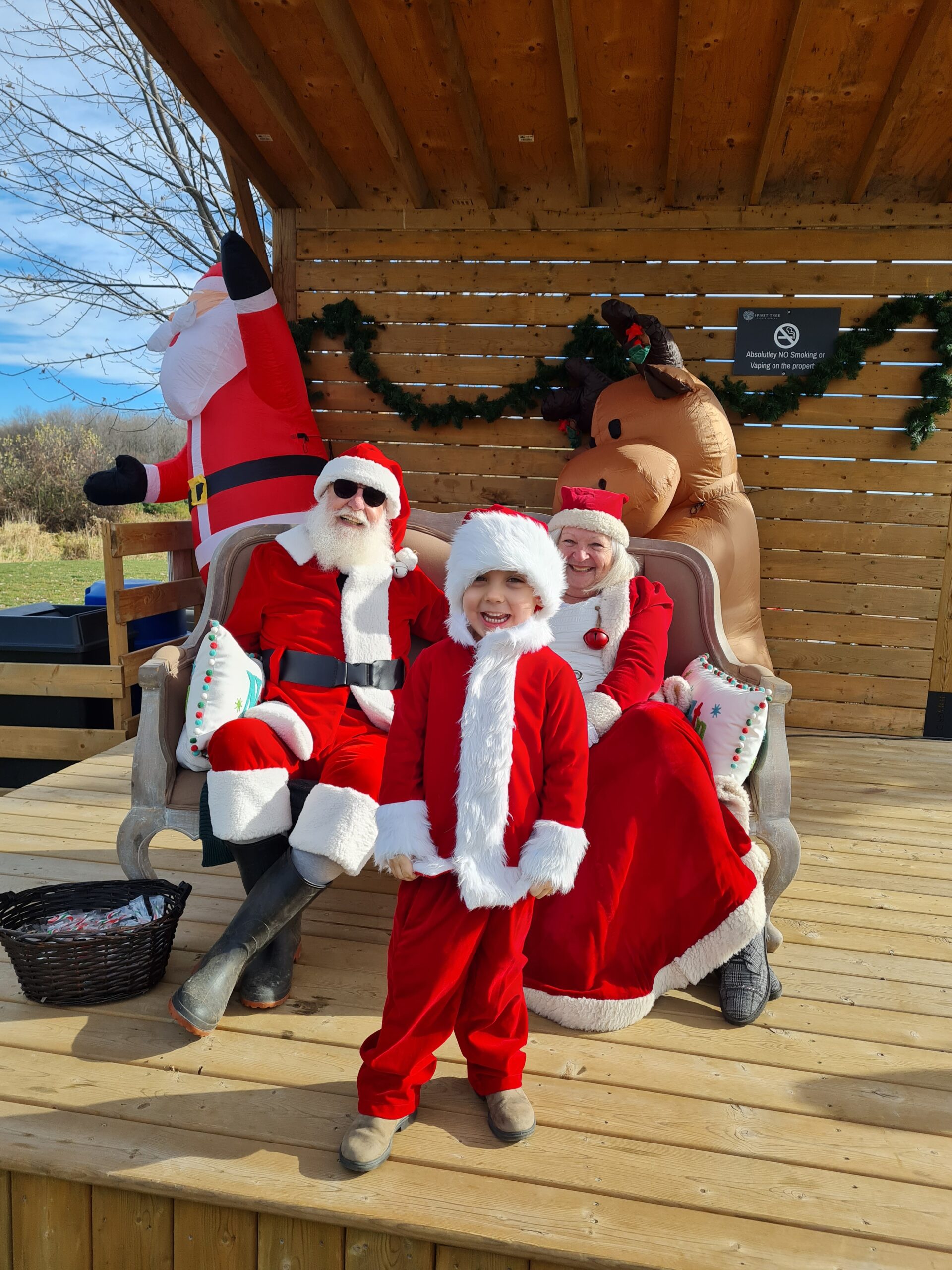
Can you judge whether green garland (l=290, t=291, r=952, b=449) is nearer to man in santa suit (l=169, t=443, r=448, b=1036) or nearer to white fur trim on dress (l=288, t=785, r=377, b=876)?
man in santa suit (l=169, t=443, r=448, b=1036)

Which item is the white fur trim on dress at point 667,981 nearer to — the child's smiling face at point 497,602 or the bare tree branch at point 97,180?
the child's smiling face at point 497,602

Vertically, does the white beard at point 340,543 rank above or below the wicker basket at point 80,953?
above

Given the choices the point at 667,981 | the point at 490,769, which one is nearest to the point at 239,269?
the point at 490,769

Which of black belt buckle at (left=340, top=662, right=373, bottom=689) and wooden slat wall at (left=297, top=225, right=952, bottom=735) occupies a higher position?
wooden slat wall at (left=297, top=225, right=952, bottom=735)

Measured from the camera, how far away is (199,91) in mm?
3863

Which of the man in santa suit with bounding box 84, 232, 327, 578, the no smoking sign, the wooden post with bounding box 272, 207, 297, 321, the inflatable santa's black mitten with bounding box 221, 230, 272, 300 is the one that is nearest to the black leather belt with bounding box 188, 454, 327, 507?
the man in santa suit with bounding box 84, 232, 327, 578

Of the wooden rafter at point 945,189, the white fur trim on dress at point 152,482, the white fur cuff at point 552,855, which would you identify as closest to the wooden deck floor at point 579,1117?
the white fur cuff at point 552,855

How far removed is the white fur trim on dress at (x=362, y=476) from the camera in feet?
7.91

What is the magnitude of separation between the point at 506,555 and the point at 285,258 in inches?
146

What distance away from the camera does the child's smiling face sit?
5.33 feet

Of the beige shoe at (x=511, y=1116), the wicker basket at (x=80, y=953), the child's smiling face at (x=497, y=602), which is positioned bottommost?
the beige shoe at (x=511, y=1116)

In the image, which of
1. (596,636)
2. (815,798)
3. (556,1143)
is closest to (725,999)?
(556,1143)

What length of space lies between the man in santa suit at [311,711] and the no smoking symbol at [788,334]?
2626mm

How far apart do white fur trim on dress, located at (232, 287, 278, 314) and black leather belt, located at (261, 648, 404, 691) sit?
2034 millimetres
